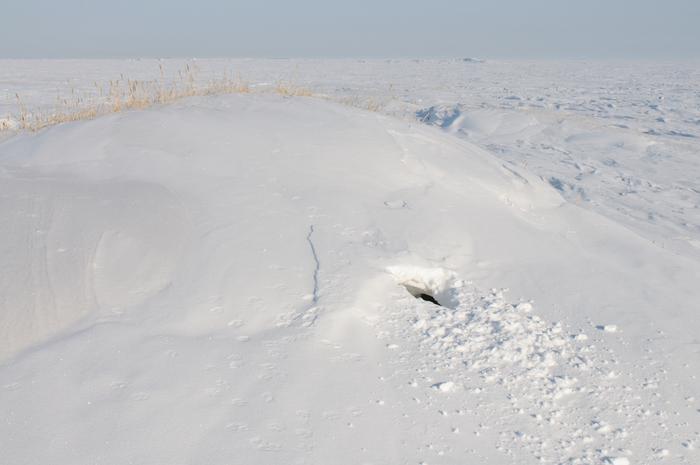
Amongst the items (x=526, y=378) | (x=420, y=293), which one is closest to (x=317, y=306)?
(x=420, y=293)

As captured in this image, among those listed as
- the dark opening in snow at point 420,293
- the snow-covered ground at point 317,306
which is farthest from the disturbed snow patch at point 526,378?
the dark opening in snow at point 420,293

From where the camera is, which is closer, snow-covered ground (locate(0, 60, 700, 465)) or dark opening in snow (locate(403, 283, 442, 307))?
snow-covered ground (locate(0, 60, 700, 465))

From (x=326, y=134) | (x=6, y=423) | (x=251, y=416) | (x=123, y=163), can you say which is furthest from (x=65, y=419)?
(x=326, y=134)

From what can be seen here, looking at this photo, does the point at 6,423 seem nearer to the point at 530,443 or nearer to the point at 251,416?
the point at 251,416

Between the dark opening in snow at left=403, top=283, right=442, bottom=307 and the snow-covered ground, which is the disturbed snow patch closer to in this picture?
the snow-covered ground

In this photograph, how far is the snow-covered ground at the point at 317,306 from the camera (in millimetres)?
2020

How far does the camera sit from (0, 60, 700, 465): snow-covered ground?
2020mm

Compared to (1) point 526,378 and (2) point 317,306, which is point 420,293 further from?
(1) point 526,378

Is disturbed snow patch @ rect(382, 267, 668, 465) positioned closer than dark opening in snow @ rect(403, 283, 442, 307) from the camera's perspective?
Yes

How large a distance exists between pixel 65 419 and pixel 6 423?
18cm

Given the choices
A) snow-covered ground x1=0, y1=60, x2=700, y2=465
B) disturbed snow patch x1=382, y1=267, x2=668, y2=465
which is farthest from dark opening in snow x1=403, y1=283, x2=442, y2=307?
disturbed snow patch x1=382, y1=267, x2=668, y2=465

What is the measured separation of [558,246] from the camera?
362 cm

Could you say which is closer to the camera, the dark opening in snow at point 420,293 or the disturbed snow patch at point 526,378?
the disturbed snow patch at point 526,378

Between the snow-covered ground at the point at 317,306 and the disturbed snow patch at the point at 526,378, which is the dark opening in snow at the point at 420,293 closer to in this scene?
the snow-covered ground at the point at 317,306
